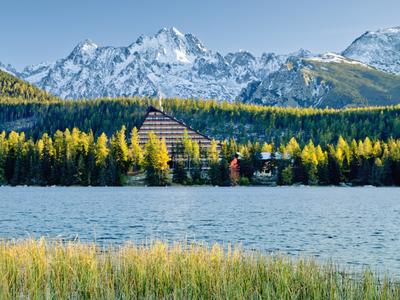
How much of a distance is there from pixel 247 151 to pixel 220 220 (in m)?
115

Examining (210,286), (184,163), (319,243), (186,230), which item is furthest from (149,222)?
(184,163)

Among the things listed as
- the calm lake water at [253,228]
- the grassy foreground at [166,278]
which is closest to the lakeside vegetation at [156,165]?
the calm lake water at [253,228]

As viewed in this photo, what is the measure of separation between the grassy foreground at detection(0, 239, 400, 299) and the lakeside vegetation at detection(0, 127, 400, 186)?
134 meters

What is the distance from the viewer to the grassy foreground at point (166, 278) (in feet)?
59.8

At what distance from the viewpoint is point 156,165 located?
15562 centimetres

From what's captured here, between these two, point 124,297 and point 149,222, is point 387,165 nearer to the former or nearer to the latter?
point 149,222

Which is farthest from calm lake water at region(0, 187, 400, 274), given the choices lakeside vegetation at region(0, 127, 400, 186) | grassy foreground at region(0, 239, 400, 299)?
lakeside vegetation at region(0, 127, 400, 186)

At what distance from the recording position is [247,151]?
16862 centimetres

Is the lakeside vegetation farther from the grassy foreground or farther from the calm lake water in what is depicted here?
the grassy foreground

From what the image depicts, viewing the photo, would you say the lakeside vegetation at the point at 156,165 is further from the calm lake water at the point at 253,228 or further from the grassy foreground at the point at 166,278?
the grassy foreground at the point at 166,278

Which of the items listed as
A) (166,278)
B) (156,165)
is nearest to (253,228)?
(166,278)

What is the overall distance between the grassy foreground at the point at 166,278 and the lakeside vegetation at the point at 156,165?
13418cm

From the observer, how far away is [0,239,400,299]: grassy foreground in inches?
717

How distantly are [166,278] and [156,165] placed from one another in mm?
136322
